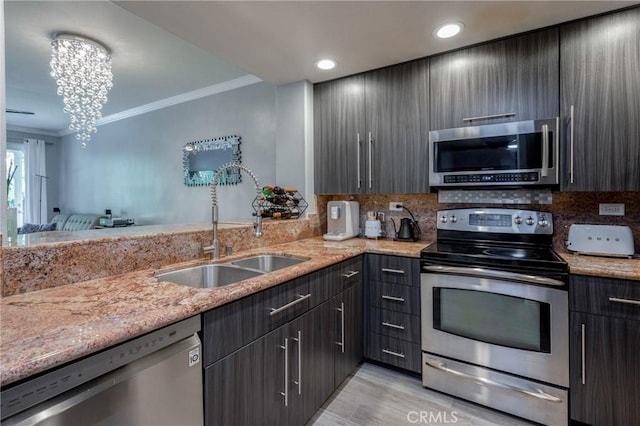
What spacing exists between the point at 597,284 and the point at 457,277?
633mm

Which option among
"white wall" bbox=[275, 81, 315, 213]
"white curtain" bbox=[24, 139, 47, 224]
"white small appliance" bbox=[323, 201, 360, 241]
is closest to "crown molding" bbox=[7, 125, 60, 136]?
"white curtain" bbox=[24, 139, 47, 224]

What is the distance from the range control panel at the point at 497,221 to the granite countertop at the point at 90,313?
140 centimetres

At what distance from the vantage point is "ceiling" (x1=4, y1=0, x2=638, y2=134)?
63.0 inches

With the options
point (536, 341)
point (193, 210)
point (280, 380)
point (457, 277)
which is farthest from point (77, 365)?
point (193, 210)

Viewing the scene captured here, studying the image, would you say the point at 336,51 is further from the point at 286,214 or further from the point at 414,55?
the point at 286,214

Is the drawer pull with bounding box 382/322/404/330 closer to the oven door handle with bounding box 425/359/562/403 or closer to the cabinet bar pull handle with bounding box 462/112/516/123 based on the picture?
the oven door handle with bounding box 425/359/562/403

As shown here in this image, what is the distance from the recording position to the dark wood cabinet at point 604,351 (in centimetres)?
141

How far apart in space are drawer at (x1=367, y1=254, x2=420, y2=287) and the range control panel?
580 millimetres

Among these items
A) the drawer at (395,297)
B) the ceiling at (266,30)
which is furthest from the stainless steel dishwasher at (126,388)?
the ceiling at (266,30)

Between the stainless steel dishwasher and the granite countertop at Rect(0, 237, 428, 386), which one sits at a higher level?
the granite countertop at Rect(0, 237, 428, 386)

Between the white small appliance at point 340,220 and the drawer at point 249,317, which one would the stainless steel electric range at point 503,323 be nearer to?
the white small appliance at point 340,220

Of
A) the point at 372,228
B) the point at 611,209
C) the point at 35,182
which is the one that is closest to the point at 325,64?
the point at 372,228

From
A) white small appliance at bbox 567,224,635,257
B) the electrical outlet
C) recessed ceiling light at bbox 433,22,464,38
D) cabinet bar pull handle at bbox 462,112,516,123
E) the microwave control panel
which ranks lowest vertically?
white small appliance at bbox 567,224,635,257

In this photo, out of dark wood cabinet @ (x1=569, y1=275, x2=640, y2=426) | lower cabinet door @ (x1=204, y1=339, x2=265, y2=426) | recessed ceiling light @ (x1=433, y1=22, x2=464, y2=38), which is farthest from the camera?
recessed ceiling light @ (x1=433, y1=22, x2=464, y2=38)
